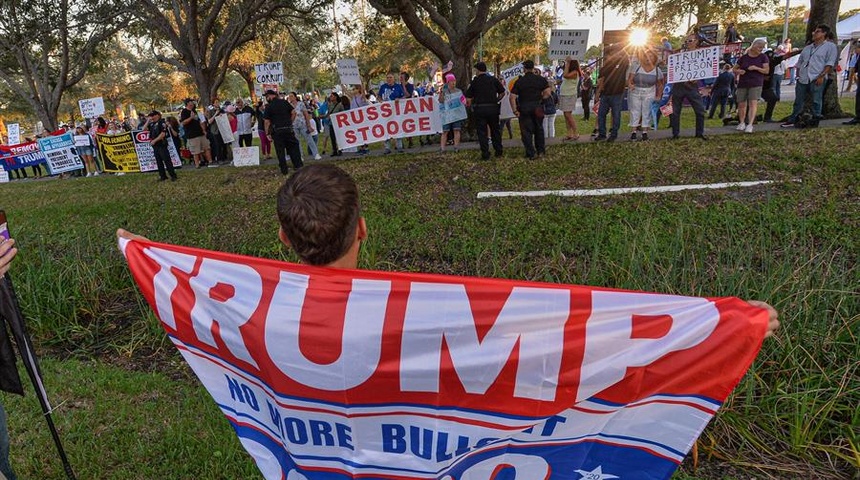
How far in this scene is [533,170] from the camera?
30.2 feet

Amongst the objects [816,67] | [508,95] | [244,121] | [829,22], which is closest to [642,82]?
[816,67]

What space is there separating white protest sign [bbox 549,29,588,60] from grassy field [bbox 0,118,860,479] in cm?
287

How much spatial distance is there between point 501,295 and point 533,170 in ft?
25.8

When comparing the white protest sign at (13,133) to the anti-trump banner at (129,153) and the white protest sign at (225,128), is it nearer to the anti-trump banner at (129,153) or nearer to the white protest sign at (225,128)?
the anti-trump banner at (129,153)

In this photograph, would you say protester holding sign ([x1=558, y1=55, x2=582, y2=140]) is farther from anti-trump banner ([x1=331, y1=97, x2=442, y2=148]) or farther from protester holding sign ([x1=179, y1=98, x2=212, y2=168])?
protester holding sign ([x1=179, y1=98, x2=212, y2=168])

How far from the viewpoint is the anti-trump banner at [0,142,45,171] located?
20.4 metres

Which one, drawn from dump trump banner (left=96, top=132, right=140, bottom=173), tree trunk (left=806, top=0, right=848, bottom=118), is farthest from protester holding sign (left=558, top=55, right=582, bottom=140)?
dump trump banner (left=96, top=132, right=140, bottom=173)

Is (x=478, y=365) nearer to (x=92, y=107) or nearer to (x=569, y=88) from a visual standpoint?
(x=569, y=88)

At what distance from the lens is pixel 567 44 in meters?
12.4

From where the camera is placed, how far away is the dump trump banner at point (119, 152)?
16.8 metres

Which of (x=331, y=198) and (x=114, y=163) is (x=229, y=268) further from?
(x=114, y=163)

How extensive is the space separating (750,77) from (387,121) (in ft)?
26.3

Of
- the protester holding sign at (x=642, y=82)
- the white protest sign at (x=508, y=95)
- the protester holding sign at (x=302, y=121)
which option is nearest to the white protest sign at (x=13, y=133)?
the protester holding sign at (x=302, y=121)

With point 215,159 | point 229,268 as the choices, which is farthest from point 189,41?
point 229,268
